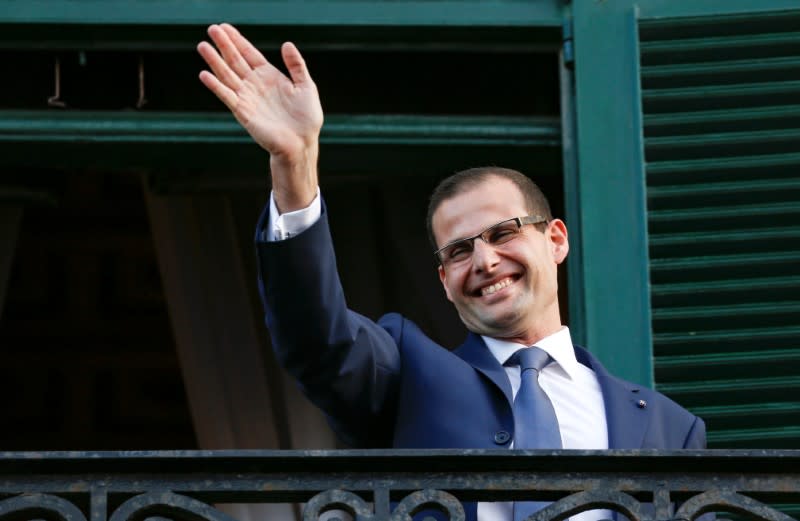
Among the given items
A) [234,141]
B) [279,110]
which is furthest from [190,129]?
[279,110]

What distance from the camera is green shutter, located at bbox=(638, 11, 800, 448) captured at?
5.38m

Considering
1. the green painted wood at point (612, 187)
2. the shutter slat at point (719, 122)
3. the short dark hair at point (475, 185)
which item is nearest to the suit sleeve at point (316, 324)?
the short dark hair at point (475, 185)

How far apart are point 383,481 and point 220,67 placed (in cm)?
88

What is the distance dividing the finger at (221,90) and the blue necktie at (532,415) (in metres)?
0.81

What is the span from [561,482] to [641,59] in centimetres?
183

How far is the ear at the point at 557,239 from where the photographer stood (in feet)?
16.0

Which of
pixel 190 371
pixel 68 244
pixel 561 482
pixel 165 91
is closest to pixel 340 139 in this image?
pixel 165 91

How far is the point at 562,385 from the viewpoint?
4.66 meters

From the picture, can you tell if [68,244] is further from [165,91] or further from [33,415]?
[165,91]

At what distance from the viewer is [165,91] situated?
5.99m

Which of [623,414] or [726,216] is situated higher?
[726,216]

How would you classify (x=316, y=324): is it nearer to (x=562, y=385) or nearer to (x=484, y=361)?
(x=484, y=361)

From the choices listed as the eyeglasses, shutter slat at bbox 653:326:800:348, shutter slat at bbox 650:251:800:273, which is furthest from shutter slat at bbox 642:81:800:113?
the eyeglasses

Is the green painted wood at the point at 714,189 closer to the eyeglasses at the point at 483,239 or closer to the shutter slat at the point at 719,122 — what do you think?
the shutter slat at the point at 719,122
